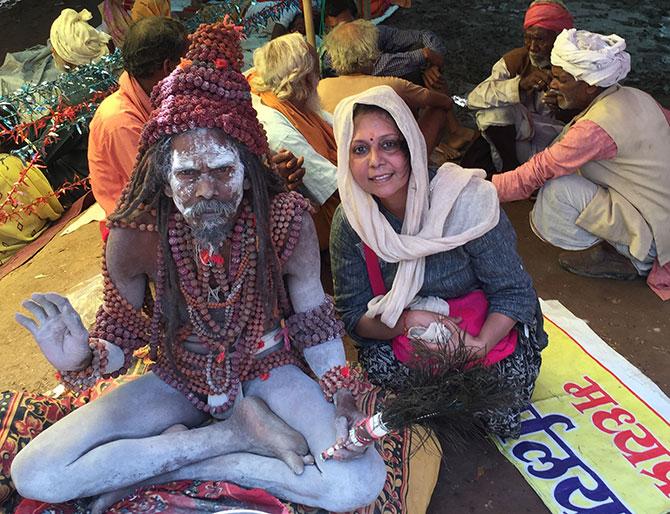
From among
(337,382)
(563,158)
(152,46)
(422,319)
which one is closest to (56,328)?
(337,382)

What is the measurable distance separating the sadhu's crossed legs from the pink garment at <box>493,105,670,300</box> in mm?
1661

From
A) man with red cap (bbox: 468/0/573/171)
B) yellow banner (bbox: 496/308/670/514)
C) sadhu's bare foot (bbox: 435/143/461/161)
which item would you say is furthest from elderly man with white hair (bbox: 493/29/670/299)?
sadhu's bare foot (bbox: 435/143/461/161)

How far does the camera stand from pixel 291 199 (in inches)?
97.3

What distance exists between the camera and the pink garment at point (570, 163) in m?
3.49

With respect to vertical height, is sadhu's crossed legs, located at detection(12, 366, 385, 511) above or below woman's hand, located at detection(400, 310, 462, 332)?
above

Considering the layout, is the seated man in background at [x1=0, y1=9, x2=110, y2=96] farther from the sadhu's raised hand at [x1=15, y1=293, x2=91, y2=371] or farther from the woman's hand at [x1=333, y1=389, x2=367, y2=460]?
the woman's hand at [x1=333, y1=389, x2=367, y2=460]

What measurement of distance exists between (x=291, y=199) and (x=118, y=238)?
0.57m

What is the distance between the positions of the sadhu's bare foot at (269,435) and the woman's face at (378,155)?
87 centimetres

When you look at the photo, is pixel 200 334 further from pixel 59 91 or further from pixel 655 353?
pixel 59 91

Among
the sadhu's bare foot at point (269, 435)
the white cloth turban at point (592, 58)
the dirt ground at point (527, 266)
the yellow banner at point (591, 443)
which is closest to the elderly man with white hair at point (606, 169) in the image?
the white cloth turban at point (592, 58)

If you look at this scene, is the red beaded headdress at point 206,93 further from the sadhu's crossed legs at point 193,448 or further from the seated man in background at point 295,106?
the seated man in background at point 295,106

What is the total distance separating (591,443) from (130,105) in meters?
2.45

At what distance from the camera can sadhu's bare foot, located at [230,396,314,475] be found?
2.38 m

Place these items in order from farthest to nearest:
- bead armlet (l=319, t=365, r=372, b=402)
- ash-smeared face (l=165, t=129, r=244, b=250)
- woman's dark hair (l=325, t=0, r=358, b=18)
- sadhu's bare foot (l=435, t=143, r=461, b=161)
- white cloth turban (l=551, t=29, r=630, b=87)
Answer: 1. woman's dark hair (l=325, t=0, r=358, b=18)
2. sadhu's bare foot (l=435, t=143, r=461, b=161)
3. white cloth turban (l=551, t=29, r=630, b=87)
4. bead armlet (l=319, t=365, r=372, b=402)
5. ash-smeared face (l=165, t=129, r=244, b=250)
